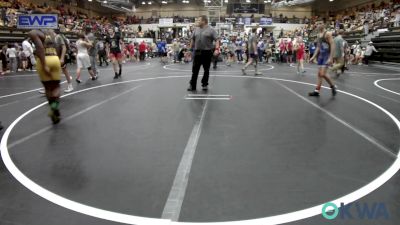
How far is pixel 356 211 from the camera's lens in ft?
9.00

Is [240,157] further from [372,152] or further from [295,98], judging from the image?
[295,98]

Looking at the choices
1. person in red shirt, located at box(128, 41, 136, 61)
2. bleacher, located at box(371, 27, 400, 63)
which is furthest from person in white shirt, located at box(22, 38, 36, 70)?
bleacher, located at box(371, 27, 400, 63)

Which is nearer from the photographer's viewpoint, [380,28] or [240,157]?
[240,157]

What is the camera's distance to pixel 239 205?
112 inches

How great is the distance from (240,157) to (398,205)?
1617 mm

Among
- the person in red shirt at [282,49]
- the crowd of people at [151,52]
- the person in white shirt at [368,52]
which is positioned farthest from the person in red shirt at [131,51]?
the person in white shirt at [368,52]

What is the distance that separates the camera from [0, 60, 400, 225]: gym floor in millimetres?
2775

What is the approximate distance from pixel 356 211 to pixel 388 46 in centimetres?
2405

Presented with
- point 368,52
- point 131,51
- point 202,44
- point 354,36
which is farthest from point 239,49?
point 202,44

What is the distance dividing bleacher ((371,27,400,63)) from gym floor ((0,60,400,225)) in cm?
1785

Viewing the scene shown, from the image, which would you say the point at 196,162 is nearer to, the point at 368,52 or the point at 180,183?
the point at 180,183

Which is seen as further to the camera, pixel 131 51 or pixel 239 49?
pixel 131 51

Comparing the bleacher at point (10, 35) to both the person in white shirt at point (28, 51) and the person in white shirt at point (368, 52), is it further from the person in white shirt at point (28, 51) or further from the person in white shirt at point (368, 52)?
the person in white shirt at point (368, 52)

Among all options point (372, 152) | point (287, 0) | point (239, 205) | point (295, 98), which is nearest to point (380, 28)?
point (287, 0)
